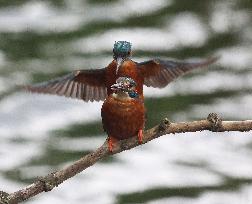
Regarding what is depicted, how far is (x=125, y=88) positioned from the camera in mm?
1804

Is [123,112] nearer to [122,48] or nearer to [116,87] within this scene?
[116,87]

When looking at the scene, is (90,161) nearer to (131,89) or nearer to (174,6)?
(131,89)

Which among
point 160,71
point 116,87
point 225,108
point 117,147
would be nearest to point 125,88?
point 116,87

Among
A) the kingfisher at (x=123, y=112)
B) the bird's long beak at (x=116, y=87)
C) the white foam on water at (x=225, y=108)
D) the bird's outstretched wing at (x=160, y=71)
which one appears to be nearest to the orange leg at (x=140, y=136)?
the kingfisher at (x=123, y=112)

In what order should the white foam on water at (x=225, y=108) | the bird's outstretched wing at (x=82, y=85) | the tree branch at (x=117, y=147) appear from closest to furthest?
the tree branch at (x=117, y=147)
the bird's outstretched wing at (x=82, y=85)
the white foam on water at (x=225, y=108)

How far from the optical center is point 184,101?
541cm

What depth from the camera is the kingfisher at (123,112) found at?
1784 mm

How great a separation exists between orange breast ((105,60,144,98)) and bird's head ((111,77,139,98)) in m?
0.04

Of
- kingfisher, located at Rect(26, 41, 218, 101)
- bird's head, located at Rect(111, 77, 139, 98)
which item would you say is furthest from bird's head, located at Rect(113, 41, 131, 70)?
bird's head, located at Rect(111, 77, 139, 98)

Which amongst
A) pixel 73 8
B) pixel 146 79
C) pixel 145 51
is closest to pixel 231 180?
pixel 145 51

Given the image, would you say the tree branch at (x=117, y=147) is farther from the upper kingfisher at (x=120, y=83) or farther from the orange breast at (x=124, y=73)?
the orange breast at (x=124, y=73)

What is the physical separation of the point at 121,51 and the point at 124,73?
89 millimetres

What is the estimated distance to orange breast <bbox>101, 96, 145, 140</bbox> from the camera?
1783mm

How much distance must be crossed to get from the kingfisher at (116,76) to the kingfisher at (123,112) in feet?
0.19
